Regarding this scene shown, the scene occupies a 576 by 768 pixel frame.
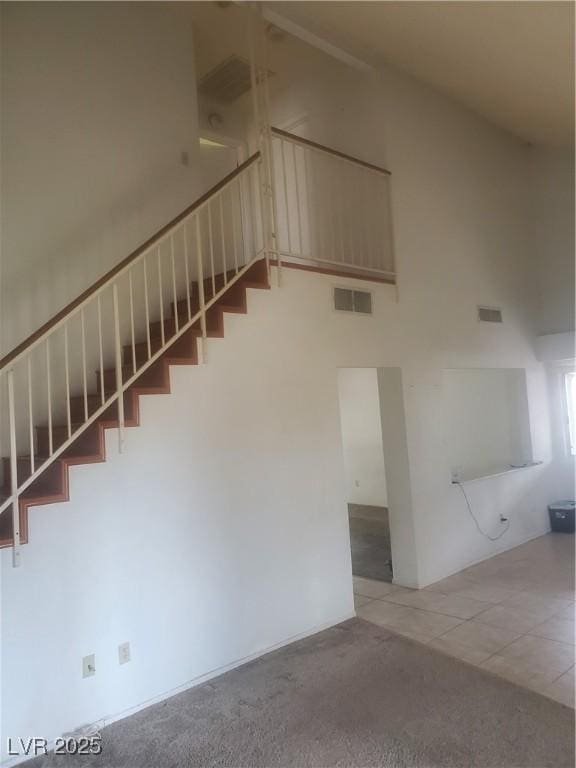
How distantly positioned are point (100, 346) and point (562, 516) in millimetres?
5631

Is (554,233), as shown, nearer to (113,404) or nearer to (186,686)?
(113,404)

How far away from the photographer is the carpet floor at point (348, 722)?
248cm

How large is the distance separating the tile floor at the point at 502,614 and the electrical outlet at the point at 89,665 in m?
2.12

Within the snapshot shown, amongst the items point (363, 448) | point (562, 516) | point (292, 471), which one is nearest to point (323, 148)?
point (292, 471)

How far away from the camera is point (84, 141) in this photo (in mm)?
3980

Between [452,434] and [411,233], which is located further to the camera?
[452,434]

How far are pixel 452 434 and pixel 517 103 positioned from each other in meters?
3.80

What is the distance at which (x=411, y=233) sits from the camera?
5.00 m

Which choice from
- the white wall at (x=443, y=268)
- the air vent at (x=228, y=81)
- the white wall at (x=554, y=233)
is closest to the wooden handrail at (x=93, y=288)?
the white wall at (x=443, y=268)

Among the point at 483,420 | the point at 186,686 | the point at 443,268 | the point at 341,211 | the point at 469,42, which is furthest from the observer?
the point at 483,420

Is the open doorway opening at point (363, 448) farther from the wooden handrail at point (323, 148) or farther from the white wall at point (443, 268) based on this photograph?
the wooden handrail at point (323, 148)

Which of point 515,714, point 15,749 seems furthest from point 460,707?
point 15,749

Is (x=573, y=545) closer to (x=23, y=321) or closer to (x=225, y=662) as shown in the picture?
(x=225, y=662)

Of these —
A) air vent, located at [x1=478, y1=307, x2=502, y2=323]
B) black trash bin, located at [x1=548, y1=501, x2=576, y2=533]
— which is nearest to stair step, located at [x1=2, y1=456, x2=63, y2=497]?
Result: air vent, located at [x1=478, y1=307, x2=502, y2=323]
